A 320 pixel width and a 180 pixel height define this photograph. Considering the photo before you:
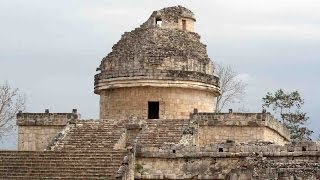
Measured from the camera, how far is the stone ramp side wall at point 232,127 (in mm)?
24484

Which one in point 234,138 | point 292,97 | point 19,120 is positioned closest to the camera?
point 234,138

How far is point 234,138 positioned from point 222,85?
14.1 m

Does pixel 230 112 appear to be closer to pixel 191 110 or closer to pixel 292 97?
pixel 191 110

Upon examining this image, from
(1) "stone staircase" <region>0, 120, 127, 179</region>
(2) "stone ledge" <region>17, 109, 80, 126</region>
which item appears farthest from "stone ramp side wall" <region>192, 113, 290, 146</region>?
(2) "stone ledge" <region>17, 109, 80, 126</region>

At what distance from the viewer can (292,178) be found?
18.2 meters

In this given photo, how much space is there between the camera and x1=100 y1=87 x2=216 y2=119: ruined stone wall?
26719mm

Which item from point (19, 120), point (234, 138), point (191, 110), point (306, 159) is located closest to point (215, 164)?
point (306, 159)

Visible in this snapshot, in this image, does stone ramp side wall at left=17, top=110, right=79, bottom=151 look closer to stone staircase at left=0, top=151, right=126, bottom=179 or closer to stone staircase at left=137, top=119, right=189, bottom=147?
stone staircase at left=137, top=119, right=189, bottom=147

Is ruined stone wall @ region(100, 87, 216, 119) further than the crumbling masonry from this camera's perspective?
Yes

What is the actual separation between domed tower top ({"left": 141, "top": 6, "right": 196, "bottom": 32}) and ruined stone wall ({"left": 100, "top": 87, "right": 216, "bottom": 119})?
260 cm

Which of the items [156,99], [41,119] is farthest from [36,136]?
[156,99]

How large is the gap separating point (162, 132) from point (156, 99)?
101 inches

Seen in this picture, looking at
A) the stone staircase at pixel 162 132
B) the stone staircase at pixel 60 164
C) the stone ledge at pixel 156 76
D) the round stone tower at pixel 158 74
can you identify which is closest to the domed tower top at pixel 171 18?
the round stone tower at pixel 158 74

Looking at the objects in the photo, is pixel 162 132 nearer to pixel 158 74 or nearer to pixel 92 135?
pixel 92 135
